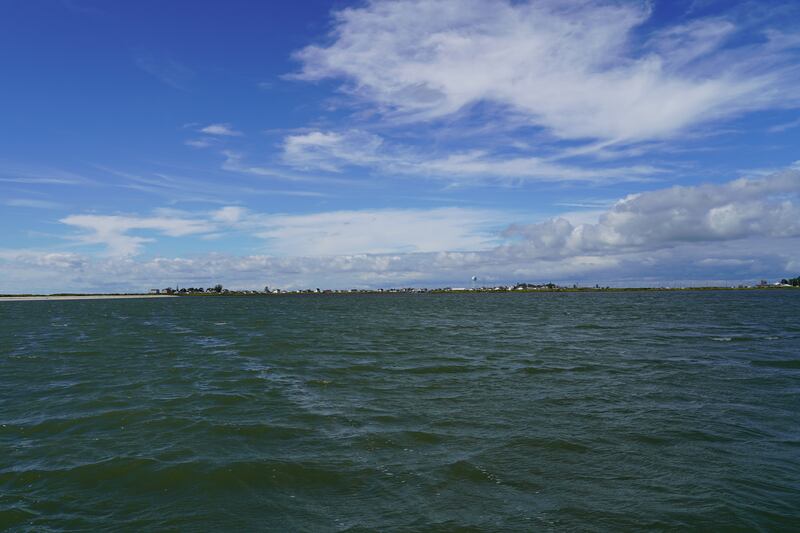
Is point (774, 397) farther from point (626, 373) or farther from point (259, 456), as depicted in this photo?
point (259, 456)

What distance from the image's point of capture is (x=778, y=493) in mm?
11516

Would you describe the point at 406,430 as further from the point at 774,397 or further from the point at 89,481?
the point at 774,397

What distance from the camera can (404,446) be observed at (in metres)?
15.0

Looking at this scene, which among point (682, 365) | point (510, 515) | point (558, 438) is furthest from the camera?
point (682, 365)

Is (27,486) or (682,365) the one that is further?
(682,365)

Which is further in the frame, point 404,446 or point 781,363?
point 781,363

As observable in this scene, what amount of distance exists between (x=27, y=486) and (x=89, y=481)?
1.35 metres

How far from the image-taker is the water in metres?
10.7

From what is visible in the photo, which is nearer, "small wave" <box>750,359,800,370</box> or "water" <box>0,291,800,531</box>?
"water" <box>0,291,800,531</box>

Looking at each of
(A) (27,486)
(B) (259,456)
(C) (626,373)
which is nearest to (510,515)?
(B) (259,456)

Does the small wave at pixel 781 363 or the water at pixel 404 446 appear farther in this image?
the small wave at pixel 781 363

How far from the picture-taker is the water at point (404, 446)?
10.7m

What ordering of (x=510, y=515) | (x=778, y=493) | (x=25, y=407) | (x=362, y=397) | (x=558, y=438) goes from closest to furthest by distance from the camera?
(x=510, y=515) → (x=778, y=493) → (x=558, y=438) → (x=25, y=407) → (x=362, y=397)

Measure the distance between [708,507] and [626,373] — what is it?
1750 cm
